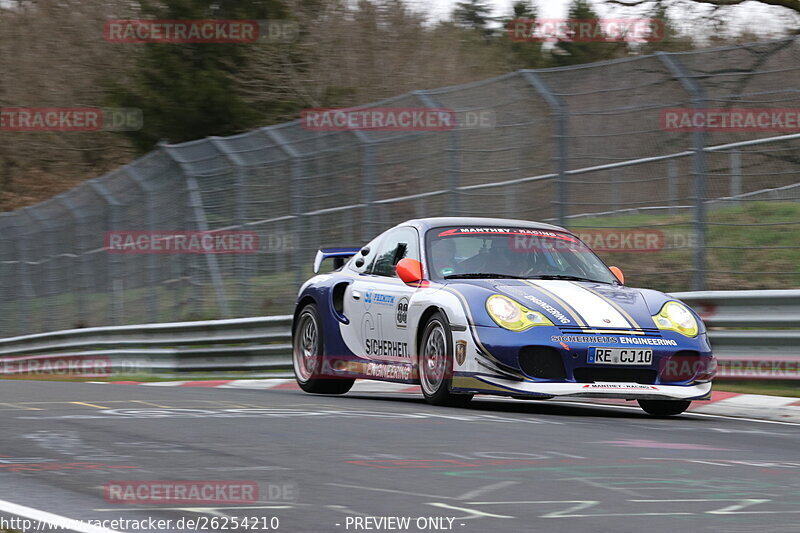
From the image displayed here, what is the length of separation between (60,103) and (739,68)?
31.6 meters

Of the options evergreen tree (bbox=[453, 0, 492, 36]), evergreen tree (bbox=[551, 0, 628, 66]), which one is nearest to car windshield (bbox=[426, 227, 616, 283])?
evergreen tree (bbox=[551, 0, 628, 66])

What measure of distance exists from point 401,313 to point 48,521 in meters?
5.09

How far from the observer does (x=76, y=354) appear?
799 inches

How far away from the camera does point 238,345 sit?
15.4m

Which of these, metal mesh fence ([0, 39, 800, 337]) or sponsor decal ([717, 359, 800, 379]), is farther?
metal mesh fence ([0, 39, 800, 337])

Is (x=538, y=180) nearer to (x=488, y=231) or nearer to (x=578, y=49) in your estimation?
(x=488, y=231)

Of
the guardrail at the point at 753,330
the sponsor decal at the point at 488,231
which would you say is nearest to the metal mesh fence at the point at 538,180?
the guardrail at the point at 753,330

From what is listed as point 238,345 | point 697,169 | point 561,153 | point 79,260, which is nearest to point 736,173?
point 697,169

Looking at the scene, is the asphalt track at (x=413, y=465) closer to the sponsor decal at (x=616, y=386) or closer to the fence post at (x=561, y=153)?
the sponsor decal at (x=616, y=386)

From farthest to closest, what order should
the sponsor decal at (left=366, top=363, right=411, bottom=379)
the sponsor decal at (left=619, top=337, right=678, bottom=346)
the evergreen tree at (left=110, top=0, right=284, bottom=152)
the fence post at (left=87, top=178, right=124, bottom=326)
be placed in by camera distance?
the evergreen tree at (left=110, top=0, right=284, bottom=152) < the fence post at (left=87, top=178, right=124, bottom=326) < the sponsor decal at (left=366, top=363, right=411, bottom=379) < the sponsor decal at (left=619, top=337, right=678, bottom=346)

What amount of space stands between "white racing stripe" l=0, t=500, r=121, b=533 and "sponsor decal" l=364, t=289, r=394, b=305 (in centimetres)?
504

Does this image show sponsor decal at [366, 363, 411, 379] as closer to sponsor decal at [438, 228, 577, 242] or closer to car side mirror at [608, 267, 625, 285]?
sponsor decal at [438, 228, 577, 242]

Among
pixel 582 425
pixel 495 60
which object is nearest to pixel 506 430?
pixel 582 425

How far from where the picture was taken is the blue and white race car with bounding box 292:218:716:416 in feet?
26.6
